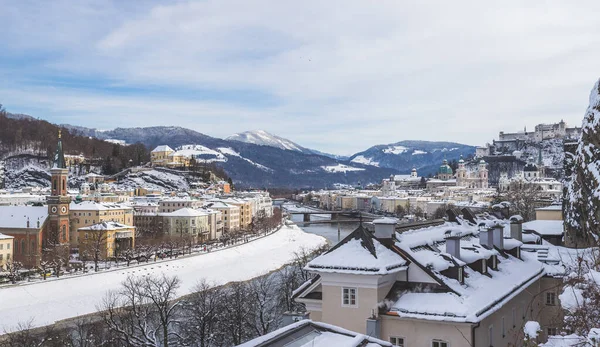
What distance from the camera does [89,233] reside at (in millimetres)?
50062

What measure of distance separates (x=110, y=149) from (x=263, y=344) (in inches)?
5023

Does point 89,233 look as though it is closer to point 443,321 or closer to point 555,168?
point 443,321

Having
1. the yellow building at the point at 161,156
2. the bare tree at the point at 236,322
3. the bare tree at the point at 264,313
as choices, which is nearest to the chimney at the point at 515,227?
the bare tree at the point at 264,313

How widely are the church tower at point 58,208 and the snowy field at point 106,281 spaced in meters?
12.9

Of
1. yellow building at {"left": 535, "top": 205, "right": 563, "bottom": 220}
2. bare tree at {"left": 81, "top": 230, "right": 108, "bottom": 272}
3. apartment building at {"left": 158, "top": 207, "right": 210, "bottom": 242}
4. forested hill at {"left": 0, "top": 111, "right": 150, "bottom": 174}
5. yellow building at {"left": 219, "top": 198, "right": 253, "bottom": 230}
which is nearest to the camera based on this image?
yellow building at {"left": 535, "top": 205, "right": 563, "bottom": 220}

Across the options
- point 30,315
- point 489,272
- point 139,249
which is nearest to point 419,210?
point 139,249

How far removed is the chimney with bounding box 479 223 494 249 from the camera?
522 inches

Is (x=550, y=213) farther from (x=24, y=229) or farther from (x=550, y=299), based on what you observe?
(x=24, y=229)

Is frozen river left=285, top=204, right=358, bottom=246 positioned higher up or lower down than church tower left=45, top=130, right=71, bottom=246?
lower down

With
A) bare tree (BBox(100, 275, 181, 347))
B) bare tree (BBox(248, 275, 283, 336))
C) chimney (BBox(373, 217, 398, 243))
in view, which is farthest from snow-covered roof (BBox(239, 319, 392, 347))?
bare tree (BBox(248, 275, 283, 336))

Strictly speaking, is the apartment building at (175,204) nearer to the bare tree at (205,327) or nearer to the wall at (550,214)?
the bare tree at (205,327)

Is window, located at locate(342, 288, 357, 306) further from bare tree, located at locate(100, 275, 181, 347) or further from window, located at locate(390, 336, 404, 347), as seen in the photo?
bare tree, located at locate(100, 275, 181, 347)

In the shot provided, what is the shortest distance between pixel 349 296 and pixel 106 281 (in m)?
28.1

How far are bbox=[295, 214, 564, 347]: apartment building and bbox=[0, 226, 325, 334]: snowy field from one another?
2014cm
